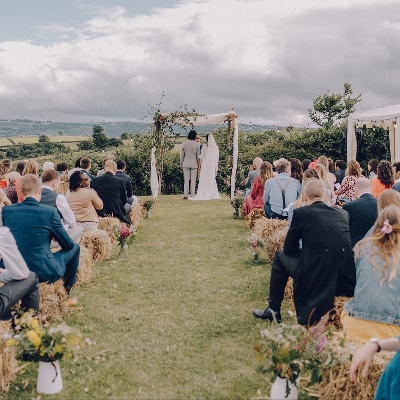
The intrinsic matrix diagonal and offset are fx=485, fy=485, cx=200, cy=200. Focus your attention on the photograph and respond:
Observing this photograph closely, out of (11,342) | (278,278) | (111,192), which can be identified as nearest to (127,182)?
(111,192)

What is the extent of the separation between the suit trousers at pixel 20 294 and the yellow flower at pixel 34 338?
69cm

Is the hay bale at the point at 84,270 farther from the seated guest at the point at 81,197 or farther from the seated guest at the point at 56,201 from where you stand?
the seated guest at the point at 81,197

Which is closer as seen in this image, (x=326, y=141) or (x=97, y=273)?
(x=97, y=273)

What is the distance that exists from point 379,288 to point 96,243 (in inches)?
198

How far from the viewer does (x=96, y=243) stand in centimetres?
770

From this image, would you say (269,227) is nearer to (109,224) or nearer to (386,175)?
(386,175)

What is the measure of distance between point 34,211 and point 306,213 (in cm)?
262

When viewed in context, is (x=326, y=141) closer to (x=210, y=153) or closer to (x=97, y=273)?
(x=210, y=153)

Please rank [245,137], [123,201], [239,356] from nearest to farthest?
[239,356]
[123,201]
[245,137]

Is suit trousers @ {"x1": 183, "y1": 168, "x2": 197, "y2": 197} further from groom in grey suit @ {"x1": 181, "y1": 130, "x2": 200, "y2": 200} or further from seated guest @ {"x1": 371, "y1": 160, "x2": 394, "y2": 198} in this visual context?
seated guest @ {"x1": 371, "y1": 160, "x2": 394, "y2": 198}

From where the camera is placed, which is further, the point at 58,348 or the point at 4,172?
the point at 4,172

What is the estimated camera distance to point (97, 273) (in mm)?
7098

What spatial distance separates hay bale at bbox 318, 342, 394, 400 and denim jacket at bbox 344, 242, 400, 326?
0.87ft

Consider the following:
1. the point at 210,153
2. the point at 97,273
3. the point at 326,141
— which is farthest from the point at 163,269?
the point at 326,141
